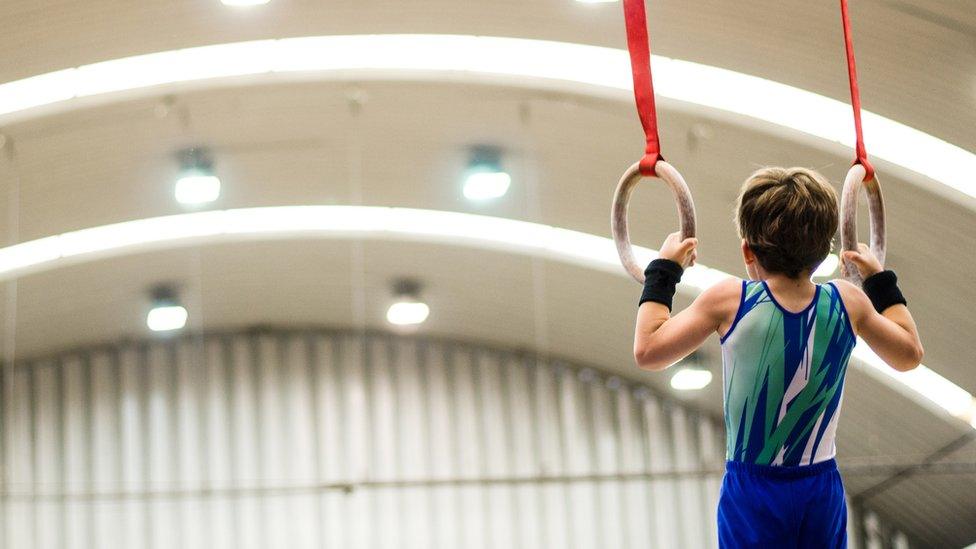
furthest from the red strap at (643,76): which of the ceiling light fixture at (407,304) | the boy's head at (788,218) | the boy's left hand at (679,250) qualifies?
the ceiling light fixture at (407,304)

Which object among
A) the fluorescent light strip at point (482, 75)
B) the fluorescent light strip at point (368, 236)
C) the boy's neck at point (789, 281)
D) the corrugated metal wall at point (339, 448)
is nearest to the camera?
the boy's neck at point (789, 281)

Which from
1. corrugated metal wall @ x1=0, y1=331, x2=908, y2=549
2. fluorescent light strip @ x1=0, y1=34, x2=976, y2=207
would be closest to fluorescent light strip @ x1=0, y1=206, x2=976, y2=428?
corrugated metal wall @ x1=0, y1=331, x2=908, y2=549

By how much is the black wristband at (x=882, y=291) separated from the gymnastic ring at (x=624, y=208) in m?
0.44

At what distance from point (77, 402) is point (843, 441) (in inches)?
402

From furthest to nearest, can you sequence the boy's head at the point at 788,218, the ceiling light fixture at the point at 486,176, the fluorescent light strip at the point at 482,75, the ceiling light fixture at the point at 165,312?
1. the ceiling light fixture at the point at 165,312
2. the ceiling light fixture at the point at 486,176
3. the fluorescent light strip at the point at 482,75
4. the boy's head at the point at 788,218

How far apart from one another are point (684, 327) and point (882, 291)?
59 cm

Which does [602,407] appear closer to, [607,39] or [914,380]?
[914,380]

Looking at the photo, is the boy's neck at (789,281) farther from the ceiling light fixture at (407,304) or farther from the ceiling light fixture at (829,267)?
the ceiling light fixture at (407,304)

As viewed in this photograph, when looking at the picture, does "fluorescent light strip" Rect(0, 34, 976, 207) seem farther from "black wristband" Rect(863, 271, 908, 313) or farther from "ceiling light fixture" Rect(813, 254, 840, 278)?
"black wristband" Rect(863, 271, 908, 313)

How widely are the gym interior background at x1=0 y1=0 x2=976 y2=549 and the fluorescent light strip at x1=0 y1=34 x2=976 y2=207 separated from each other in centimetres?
3

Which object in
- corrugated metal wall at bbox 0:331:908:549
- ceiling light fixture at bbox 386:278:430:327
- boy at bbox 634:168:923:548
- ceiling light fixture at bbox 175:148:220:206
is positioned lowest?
boy at bbox 634:168:923:548

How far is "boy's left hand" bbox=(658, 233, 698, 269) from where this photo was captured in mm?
3006

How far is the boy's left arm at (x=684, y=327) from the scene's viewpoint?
2.84 meters

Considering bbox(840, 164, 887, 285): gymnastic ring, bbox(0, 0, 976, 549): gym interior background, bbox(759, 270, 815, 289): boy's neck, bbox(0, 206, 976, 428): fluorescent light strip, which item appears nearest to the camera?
bbox(759, 270, 815, 289): boy's neck
